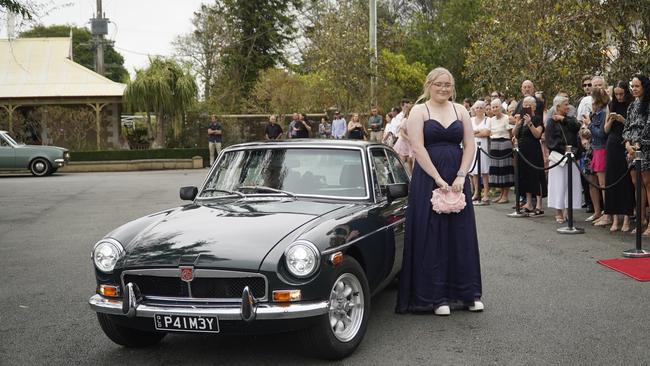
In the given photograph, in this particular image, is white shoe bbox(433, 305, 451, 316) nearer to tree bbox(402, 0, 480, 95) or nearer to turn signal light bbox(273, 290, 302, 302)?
turn signal light bbox(273, 290, 302, 302)

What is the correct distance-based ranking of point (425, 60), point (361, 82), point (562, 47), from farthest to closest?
point (425, 60) < point (361, 82) < point (562, 47)

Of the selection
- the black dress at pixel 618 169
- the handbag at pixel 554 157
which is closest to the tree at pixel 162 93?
the handbag at pixel 554 157

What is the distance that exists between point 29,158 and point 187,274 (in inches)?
980

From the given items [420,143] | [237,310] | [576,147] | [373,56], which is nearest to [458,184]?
[420,143]

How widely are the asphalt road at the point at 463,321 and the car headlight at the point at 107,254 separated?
0.66 meters

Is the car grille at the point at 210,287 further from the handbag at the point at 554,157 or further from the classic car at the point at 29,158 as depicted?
the classic car at the point at 29,158

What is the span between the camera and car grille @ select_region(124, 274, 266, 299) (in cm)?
468

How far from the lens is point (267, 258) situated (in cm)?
469

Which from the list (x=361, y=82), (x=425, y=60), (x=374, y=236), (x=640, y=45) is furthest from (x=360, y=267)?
(x=425, y=60)

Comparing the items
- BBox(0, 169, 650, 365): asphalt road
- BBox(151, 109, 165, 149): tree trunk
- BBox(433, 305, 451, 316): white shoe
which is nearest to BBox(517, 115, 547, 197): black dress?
BBox(0, 169, 650, 365): asphalt road

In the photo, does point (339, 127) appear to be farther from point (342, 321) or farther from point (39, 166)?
point (342, 321)

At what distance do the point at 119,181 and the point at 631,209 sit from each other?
1734cm

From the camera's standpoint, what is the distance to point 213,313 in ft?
15.0

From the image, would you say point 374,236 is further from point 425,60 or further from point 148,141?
point 425,60
